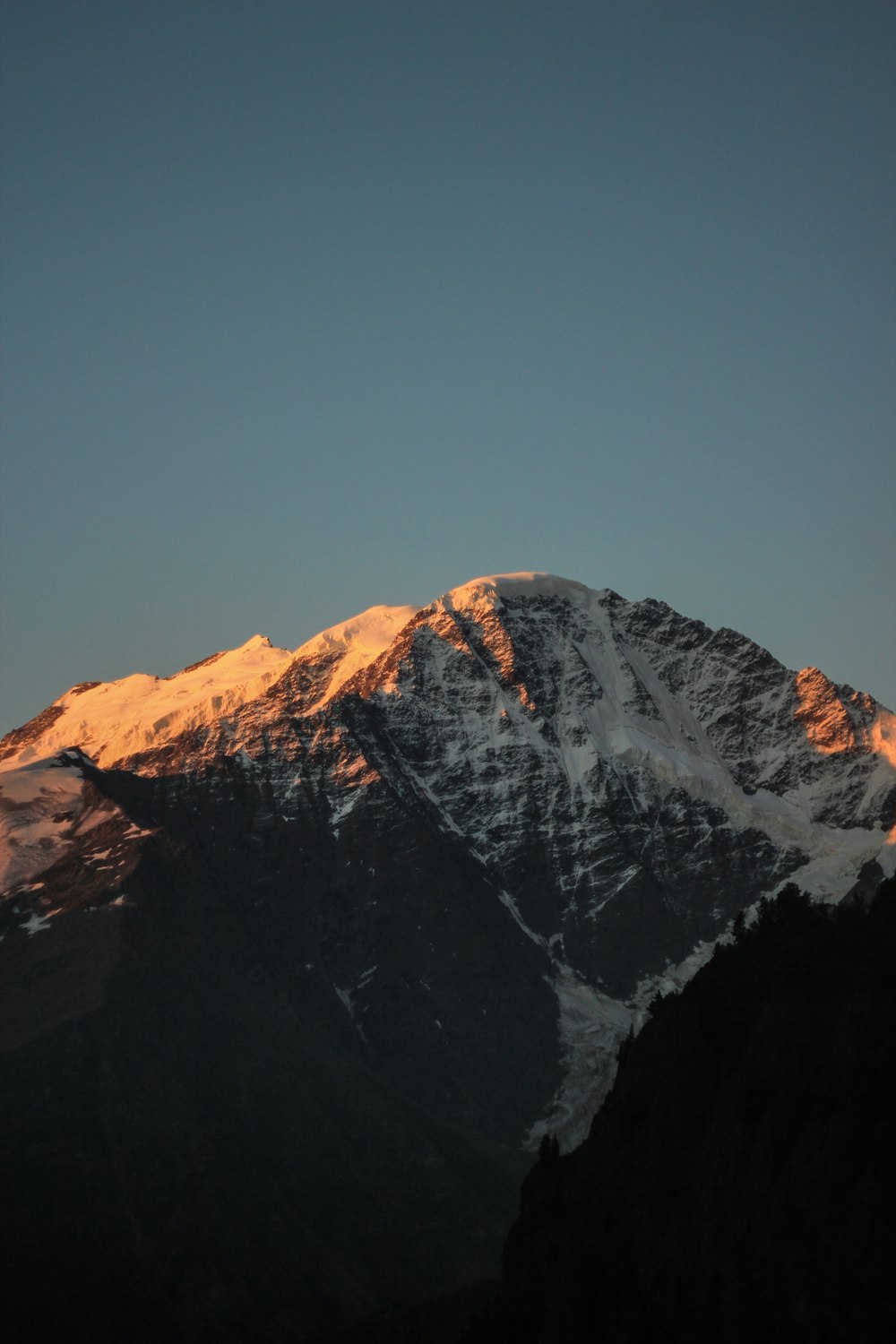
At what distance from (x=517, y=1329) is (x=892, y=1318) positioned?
183 ft

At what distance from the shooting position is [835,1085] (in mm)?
152375

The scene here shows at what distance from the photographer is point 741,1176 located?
15450cm

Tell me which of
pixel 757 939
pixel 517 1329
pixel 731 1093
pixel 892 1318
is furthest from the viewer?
pixel 757 939

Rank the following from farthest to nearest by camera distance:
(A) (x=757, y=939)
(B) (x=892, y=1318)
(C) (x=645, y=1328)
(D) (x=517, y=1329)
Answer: (A) (x=757, y=939) < (D) (x=517, y=1329) < (C) (x=645, y=1328) < (B) (x=892, y=1318)

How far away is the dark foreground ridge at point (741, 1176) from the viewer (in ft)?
455

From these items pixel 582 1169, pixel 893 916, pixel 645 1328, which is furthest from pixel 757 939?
pixel 645 1328

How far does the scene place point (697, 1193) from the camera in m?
159

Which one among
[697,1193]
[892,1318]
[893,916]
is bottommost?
[892,1318]

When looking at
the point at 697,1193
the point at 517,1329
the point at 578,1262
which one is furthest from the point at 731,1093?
the point at 517,1329

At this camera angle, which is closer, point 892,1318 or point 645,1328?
point 892,1318

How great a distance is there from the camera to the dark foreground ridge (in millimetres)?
138750

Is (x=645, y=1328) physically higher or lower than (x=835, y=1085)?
lower

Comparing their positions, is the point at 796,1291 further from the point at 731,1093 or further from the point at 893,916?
the point at 893,916

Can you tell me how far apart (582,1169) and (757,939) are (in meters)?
32.1
